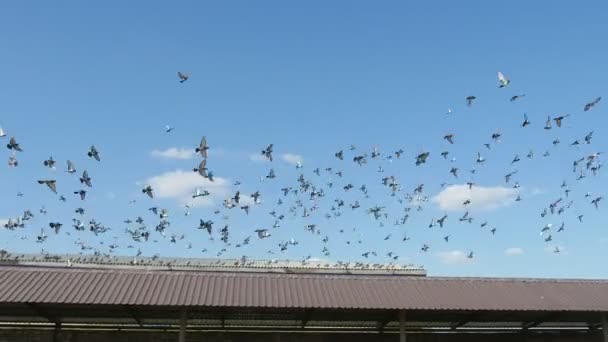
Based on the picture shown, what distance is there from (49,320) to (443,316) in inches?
528

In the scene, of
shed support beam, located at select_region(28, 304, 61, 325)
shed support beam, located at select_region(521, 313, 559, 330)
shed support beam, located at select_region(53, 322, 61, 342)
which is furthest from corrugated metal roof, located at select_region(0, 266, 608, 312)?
shed support beam, located at select_region(53, 322, 61, 342)

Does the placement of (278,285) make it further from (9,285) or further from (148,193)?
(9,285)

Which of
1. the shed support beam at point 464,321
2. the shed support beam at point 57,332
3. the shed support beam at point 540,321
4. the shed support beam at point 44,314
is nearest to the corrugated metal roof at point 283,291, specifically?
the shed support beam at point 44,314

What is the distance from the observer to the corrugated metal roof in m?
18.1

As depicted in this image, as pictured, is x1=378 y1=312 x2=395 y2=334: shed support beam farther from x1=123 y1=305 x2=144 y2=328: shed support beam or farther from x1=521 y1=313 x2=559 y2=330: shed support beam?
x1=123 y1=305 x2=144 y2=328: shed support beam

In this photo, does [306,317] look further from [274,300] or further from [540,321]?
[540,321]

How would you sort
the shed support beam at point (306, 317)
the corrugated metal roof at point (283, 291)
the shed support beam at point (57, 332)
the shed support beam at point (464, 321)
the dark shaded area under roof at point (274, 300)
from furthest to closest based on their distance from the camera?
1. the shed support beam at point (57, 332)
2. the shed support beam at point (464, 321)
3. the shed support beam at point (306, 317)
4. the dark shaded area under roof at point (274, 300)
5. the corrugated metal roof at point (283, 291)

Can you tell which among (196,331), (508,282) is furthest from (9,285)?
(508,282)

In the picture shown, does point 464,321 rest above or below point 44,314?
above

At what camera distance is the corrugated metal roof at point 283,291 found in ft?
59.3

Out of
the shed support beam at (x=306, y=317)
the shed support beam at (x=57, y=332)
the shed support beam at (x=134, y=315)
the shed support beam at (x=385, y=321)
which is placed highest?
the shed support beam at (x=385, y=321)

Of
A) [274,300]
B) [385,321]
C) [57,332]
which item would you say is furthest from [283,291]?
[57,332]

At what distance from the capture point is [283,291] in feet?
63.0

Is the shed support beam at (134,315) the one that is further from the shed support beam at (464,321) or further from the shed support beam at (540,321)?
the shed support beam at (540,321)
